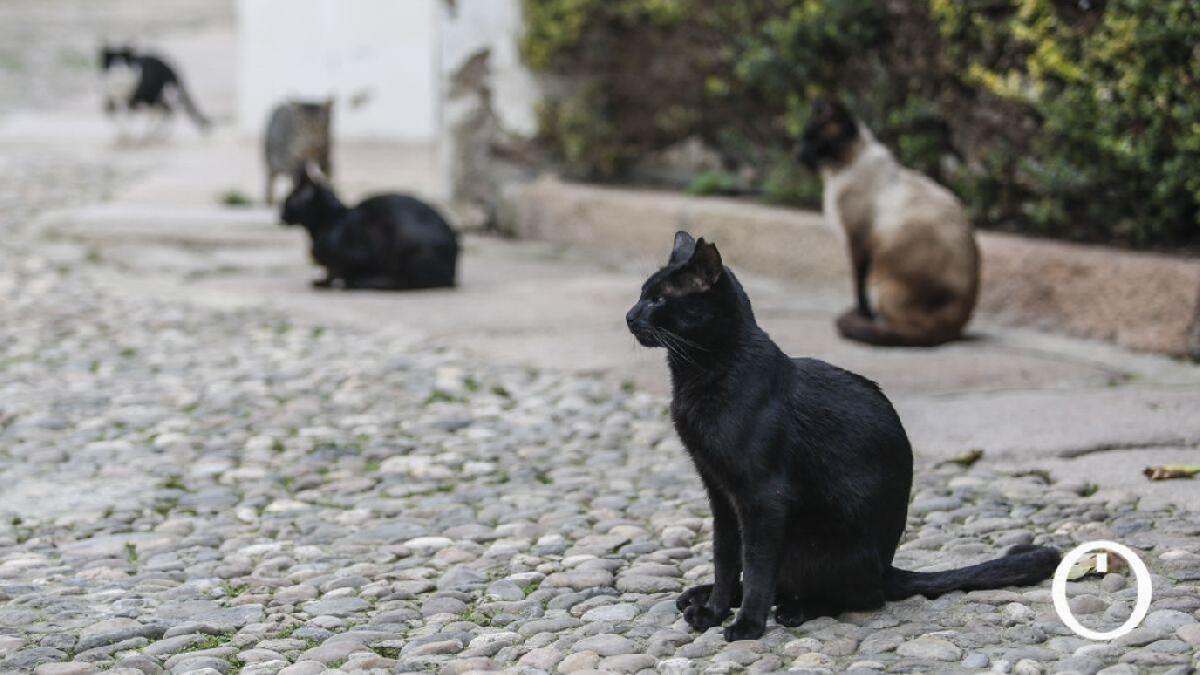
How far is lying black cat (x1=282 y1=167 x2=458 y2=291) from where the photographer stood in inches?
273

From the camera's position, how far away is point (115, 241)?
8.64 meters

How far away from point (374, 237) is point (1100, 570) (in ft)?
15.4

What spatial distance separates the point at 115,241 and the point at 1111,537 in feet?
22.7

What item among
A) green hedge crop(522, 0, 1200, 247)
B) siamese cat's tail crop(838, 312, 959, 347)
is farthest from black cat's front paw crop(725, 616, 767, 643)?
green hedge crop(522, 0, 1200, 247)

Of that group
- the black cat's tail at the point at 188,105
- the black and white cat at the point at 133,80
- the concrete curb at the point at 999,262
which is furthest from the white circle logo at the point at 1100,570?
the black cat's tail at the point at 188,105

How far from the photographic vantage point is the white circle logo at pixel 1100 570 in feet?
8.56

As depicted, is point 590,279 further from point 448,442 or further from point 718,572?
point 718,572

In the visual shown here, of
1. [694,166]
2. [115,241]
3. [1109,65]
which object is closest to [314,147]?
[115,241]

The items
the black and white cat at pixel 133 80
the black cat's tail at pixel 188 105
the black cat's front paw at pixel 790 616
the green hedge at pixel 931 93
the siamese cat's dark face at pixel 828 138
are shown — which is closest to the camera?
the black cat's front paw at pixel 790 616

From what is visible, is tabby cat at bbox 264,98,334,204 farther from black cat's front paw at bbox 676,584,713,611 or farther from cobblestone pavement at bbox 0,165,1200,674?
black cat's front paw at bbox 676,584,713,611

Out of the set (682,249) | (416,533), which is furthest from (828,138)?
(682,249)

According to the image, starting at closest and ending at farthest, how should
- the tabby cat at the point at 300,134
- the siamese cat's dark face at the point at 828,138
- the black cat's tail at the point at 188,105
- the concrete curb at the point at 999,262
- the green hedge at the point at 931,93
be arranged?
1. the concrete curb at the point at 999,262
2. the green hedge at the point at 931,93
3. the siamese cat's dark face at the point at 828,138
4. the tabby cat at the point at 300,134
5. the black cat's tail at the point at 188,105

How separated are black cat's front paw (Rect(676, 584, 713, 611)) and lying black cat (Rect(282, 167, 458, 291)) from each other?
4292 mm

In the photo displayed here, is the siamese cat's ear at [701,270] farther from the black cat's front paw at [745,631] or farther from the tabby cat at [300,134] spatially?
the tabby cat at [300,134]
